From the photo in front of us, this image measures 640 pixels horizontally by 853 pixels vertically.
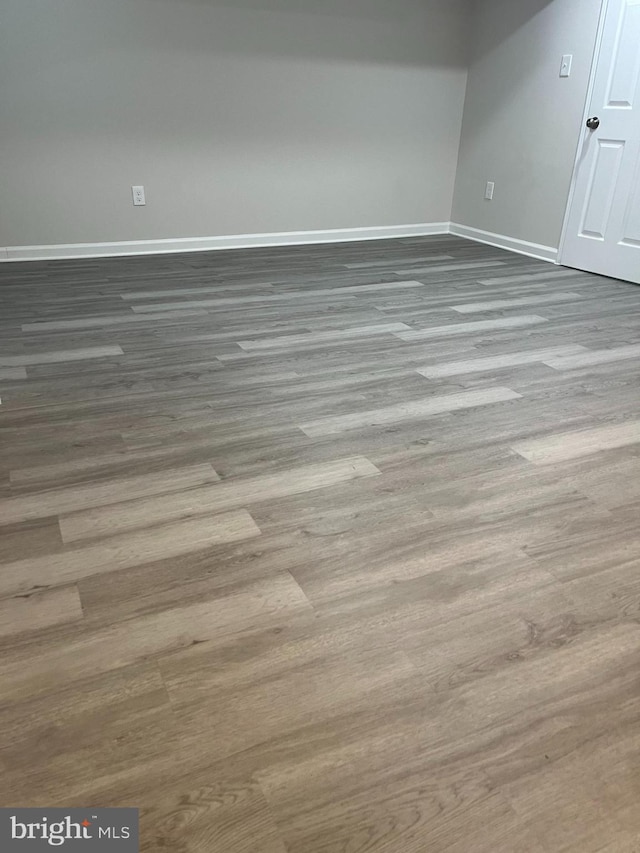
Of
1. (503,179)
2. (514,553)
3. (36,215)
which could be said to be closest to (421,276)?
(503,179)

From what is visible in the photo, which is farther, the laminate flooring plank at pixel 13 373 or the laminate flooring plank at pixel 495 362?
the laminate flooring plank at pixel 495 362

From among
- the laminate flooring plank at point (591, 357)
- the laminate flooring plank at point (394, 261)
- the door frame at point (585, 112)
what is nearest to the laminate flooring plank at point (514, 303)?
the laminate flooring plank at point (591, 357)

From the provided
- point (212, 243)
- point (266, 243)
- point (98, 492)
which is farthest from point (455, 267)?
point (98, 492)

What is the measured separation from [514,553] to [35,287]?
3.01 m

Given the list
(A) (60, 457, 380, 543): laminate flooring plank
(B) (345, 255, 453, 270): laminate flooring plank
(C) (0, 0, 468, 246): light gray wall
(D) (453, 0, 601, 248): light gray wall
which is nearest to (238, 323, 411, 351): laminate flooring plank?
(A) (60, 457, 380, 543): laminate flooring plank

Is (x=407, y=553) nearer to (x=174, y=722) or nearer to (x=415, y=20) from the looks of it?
(x=174, y=722)

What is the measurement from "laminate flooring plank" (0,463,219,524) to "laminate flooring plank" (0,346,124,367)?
3.33 feet

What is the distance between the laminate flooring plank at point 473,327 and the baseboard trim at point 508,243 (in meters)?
1.39

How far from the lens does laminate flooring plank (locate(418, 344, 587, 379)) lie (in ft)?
8.71

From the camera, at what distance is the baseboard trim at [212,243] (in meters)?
4.15

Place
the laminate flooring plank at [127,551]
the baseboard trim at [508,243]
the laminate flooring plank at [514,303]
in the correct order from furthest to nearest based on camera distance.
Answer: the baseboard trim at [508,243] → the laminate flooring plank at [514,303] → the laminate flooring plank at [127,551]

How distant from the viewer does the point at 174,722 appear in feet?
3.75

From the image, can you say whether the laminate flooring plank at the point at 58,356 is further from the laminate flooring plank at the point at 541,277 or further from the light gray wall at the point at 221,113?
the laminate flooring plank at the point at 541,277

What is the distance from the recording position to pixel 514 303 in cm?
357
